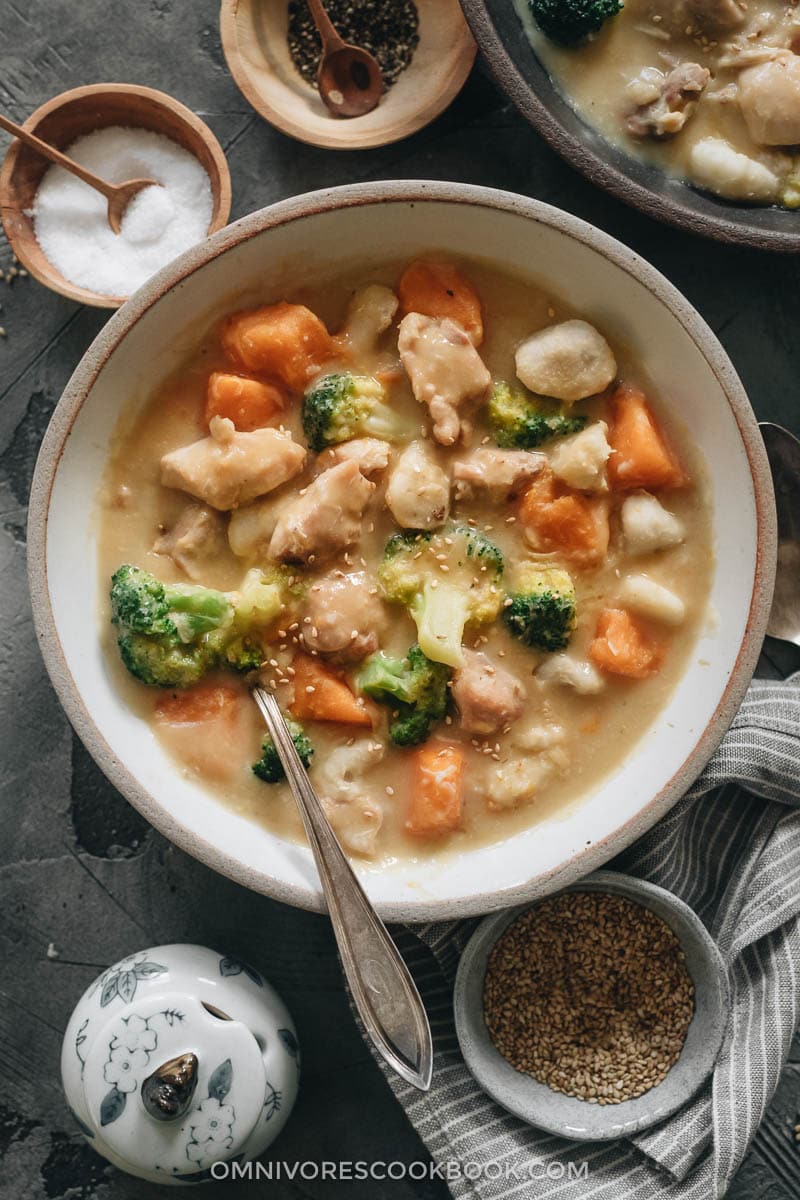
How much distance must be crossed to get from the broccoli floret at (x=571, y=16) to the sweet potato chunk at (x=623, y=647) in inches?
70.2

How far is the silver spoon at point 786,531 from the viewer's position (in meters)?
3.41

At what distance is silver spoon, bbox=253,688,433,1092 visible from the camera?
2914 mm

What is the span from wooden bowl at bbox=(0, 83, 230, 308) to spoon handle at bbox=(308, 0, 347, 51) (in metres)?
0.49

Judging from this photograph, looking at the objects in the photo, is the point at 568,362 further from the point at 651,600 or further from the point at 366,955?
the point at 366,955

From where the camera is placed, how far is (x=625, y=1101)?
324 cm

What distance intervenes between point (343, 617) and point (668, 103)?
189cm

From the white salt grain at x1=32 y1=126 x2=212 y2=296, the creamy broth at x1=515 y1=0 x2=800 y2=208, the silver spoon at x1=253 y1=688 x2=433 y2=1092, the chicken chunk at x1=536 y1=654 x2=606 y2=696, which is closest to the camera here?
the silver spoon at x1=253 y1=688 x2=433 y2=1092

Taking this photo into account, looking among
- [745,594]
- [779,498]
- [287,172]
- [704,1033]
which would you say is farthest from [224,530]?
[704,1033]

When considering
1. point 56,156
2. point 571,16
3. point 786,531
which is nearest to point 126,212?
point 56,156

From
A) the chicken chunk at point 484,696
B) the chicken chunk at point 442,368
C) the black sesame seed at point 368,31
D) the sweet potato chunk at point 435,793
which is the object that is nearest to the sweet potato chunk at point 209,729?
the sweet potato chunk at point 435,793

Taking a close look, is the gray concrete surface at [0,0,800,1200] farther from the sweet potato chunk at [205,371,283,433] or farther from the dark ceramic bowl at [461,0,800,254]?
the sweet potato chunk at [205,371,283,433]

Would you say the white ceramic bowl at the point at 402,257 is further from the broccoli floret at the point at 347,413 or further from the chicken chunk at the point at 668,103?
the chicken chunk at the point at 668,103

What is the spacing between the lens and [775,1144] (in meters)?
3.38

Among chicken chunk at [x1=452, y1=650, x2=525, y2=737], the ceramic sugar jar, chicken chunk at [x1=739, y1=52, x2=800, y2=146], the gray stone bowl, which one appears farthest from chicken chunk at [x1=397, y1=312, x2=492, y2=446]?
the ceramic sugar jar
